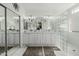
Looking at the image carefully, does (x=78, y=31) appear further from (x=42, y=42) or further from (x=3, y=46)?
(x=3, y=46)

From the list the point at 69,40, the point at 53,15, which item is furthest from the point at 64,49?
the point at 53,15

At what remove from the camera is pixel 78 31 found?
3.11 metres

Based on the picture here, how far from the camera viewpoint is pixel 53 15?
4.29 metres

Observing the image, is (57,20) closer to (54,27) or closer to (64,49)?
(54,27)

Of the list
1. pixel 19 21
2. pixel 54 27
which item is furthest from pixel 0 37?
pixel 54 27

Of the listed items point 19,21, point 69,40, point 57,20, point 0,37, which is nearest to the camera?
point 0,37

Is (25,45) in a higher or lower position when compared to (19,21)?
lower

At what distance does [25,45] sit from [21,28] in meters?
0.95

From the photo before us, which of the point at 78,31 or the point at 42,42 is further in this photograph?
the point at 42,42

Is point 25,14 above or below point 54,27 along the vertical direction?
above

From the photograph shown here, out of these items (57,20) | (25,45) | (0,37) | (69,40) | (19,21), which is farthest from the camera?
(19,21)

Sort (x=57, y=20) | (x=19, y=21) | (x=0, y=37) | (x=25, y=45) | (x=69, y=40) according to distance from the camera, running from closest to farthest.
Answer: (x=0, y=37) → (x=69, y=40) → (x=57, y=20) → (x=25, y=45) → (x=19, y=21)

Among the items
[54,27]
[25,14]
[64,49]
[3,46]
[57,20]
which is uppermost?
[25,14]

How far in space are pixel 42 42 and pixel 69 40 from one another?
135 centimetres
